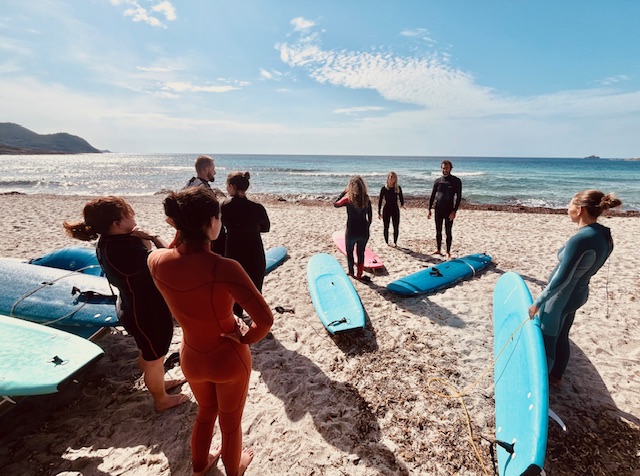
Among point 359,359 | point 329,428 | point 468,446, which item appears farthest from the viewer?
point 359,359

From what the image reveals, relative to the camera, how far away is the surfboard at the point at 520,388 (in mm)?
2230

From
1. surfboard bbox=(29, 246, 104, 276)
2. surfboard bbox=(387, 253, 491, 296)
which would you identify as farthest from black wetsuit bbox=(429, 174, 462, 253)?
surfboard bbox=(29, 246, 104, 276)

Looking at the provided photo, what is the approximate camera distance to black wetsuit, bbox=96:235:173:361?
8.23 feet

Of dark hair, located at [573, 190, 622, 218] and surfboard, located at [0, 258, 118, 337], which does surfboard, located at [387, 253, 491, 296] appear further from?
surfboard, located at [0, 258, 118, 337]

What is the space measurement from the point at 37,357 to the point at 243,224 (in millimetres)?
2326

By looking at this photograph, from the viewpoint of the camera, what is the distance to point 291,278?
21.2ft

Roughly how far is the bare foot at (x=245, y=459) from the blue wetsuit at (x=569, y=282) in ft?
9.89

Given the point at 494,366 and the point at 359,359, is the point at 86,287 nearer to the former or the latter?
the point at 359,359

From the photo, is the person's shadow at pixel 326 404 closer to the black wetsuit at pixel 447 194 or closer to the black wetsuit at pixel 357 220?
the black wetsuit at pixel 357 220

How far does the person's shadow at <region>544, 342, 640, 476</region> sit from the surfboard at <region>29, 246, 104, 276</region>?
677cm

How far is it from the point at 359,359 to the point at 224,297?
275cm

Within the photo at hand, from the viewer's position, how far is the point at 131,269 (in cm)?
256

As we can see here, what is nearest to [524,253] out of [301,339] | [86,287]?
[301,339]

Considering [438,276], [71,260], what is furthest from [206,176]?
[438,276]
